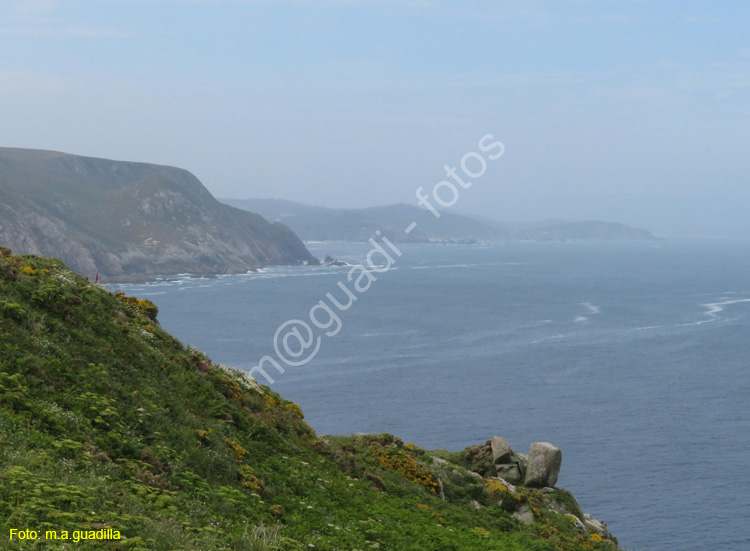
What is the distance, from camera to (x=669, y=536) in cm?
5838

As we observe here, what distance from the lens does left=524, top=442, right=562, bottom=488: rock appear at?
33.1 metres

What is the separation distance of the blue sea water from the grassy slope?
1559 inches

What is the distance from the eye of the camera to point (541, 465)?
3325cm

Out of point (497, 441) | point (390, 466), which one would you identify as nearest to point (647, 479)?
point (497, 441)

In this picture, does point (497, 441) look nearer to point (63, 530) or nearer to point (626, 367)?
point (63, 530)

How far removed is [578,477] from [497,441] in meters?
41.0

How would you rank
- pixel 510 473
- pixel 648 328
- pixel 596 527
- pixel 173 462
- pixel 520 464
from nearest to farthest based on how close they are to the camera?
pixel 173 462, pixel 596 527, pixel 510 473, pixel 520 464, pixel 648 328

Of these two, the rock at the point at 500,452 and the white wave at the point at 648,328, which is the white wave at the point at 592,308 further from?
the rock at the point at 500,452

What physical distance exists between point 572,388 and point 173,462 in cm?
9210

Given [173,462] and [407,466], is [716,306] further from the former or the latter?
A: [173,462]

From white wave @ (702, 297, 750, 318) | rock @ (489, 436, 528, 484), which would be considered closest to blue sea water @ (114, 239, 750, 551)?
white wave @ (702, 297, 750, 318)

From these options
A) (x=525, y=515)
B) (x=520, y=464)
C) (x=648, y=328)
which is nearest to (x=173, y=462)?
(x=525, y=515)

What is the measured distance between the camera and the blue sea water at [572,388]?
67.2 meters

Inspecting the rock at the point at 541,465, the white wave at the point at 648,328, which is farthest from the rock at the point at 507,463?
the white wave at the point at 648,328
